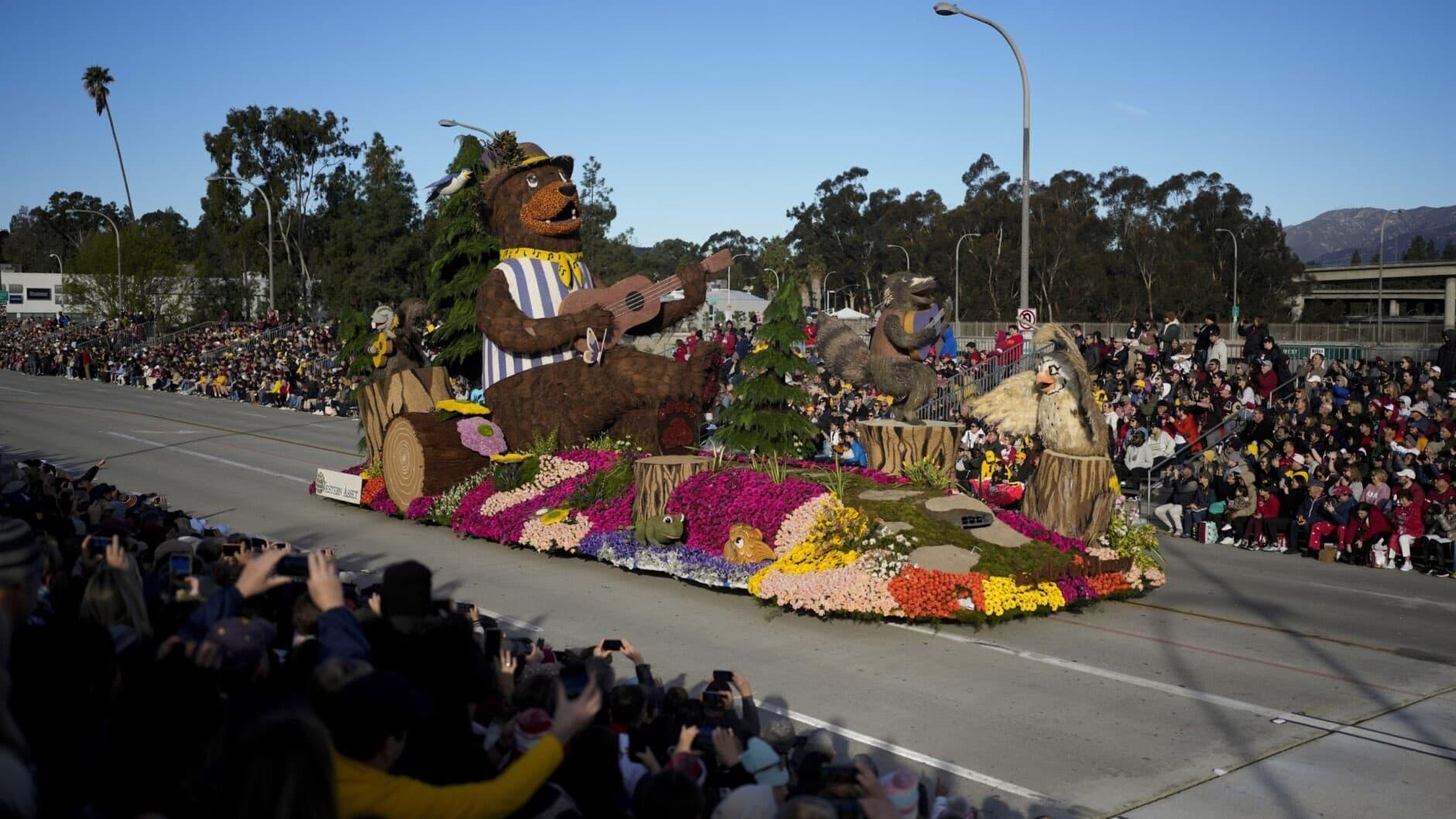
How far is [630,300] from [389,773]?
1219cm

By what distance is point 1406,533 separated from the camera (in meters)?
14.8

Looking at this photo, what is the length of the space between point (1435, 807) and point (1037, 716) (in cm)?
264

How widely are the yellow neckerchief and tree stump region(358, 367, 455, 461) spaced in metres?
2.50

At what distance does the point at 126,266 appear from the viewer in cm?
→ 6762

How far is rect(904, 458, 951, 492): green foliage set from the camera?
13.6 metres

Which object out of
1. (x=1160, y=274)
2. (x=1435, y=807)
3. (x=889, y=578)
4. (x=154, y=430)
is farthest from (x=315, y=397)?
(x=1160, y=274)

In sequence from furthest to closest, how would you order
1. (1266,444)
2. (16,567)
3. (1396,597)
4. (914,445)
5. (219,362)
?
(219,362)
(1266,444)
(914,445)
(1396,597)
(16,567)

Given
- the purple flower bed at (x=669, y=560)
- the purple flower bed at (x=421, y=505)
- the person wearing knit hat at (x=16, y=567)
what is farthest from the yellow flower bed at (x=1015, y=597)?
the person wearing knit hat at (x=16, y=567)

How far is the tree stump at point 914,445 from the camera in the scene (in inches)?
579

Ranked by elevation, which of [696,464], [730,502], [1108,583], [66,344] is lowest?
[1108,583]

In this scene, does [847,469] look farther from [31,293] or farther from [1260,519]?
[31,293]

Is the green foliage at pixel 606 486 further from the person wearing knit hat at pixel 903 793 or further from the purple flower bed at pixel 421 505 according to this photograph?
the person wearing knit hat at pixel 903 793

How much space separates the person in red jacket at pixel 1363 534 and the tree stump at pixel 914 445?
17.2 feet

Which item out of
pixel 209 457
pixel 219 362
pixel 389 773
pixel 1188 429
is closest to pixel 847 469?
pixel 1188 429
